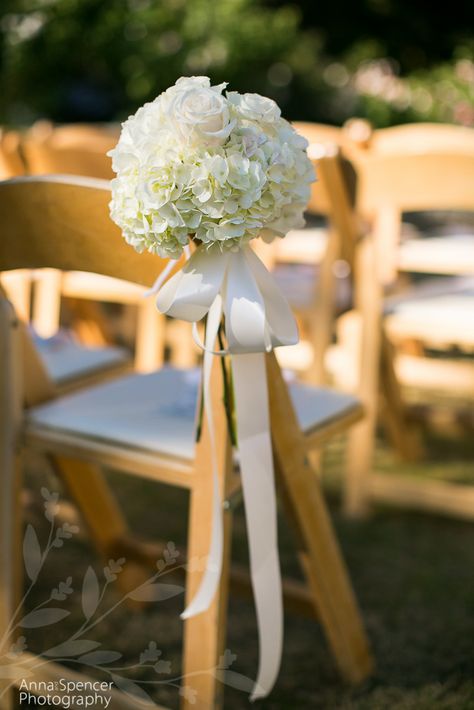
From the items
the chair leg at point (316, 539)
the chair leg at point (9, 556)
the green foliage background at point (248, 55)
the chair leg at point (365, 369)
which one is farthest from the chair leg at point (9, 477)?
the green foliage background at point (248, 55)

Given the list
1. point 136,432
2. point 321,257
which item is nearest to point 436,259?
point 321,257

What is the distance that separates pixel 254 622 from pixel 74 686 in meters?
0.64

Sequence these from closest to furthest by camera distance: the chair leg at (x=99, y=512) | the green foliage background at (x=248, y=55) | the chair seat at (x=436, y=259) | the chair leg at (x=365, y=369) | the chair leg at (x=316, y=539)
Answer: the chair leg at (x=316, y=539)
the chair leg at (x=99, y=512)
the chair leg at (x=365, y=369)
the chair seat at (x=436, y=259)
the green foliage background at (x=248, y=55)

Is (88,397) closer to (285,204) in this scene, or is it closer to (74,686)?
(74,686)

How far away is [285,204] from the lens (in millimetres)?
1172

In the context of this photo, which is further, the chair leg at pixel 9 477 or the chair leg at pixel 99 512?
the chair leg at pixel 99 512

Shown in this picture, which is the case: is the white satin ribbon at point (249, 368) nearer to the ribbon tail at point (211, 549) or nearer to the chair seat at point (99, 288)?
the ribbon tail at point (211, 549)

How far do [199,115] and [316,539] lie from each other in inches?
31.7

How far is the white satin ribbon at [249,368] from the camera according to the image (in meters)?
1.16

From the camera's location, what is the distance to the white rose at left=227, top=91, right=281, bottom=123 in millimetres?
1112

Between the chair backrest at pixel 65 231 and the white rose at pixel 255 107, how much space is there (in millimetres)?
220

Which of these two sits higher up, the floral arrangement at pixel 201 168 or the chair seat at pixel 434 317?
the floral arrangement at pixel 201 168

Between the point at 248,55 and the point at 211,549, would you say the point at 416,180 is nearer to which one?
the point at 211,549

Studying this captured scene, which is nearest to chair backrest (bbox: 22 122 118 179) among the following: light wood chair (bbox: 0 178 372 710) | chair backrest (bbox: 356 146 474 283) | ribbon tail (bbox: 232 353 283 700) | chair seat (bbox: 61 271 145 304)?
chair seat (bbox: 61 271 145 304)
